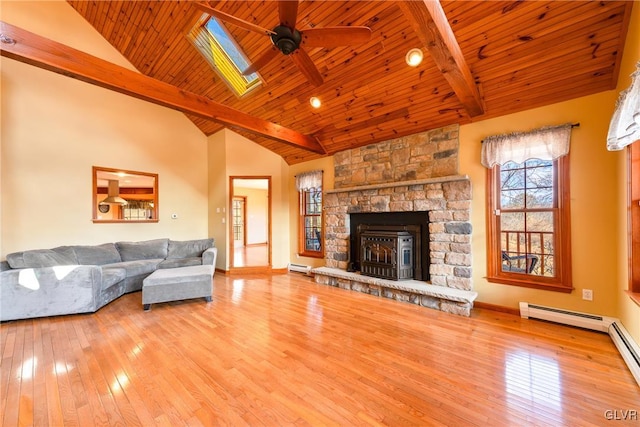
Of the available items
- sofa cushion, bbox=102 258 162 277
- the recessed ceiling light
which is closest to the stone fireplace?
the recessed ceiling light

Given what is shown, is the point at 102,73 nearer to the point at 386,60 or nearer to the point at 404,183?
the point at 386,60

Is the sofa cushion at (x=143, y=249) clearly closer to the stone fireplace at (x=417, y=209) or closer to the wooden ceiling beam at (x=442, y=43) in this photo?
the stone fireplace at (x=417, y=209)

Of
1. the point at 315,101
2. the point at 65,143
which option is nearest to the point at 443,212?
the point at 315,101

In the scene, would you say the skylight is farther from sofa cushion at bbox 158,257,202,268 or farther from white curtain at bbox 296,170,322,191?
sofa cushion at bbox 158,257,202,268

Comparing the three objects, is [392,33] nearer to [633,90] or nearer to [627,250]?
[633,90]

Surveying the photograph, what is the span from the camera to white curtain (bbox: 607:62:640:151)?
→ 161 cm

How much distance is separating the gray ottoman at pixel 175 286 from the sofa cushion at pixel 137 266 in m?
0.93

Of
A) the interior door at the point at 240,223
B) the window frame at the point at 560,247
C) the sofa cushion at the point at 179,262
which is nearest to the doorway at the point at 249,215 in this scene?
the interior door at the point at 240,223

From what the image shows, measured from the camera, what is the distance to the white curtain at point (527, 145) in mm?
2729

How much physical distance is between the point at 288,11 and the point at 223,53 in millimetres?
2850

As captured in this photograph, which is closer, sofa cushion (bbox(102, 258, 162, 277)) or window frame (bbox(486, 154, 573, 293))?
window frame (bbox(486, 154, 573, 293))

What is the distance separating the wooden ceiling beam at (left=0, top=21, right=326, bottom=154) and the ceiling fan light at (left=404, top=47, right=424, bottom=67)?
223 cm

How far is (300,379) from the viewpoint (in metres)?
1.86

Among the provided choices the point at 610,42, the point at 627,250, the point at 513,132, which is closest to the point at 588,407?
the point at 627,250
